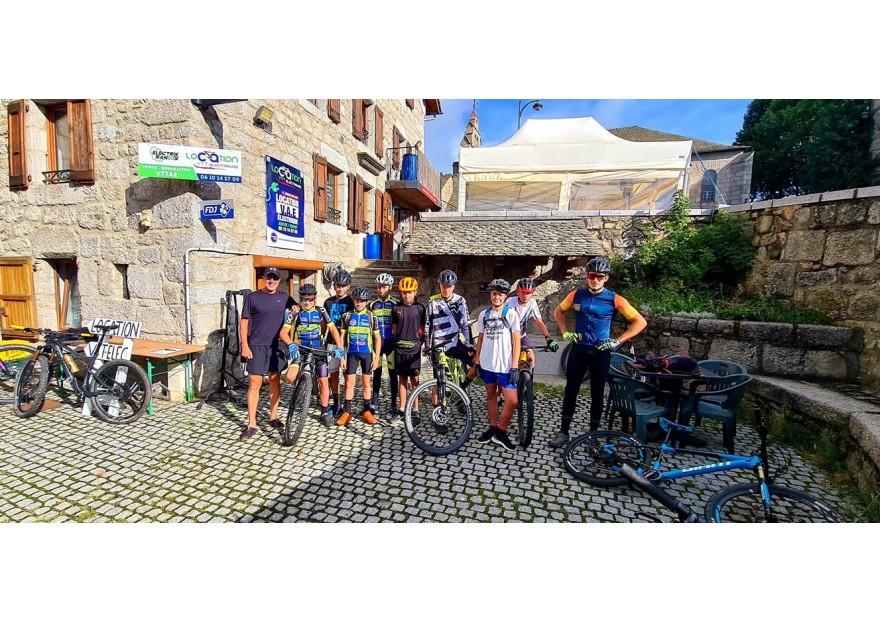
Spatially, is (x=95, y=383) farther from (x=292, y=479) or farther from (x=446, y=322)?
(x=446, y=322)

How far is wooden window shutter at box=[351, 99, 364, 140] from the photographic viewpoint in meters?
9.82

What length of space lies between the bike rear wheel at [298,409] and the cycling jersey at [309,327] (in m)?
0.44

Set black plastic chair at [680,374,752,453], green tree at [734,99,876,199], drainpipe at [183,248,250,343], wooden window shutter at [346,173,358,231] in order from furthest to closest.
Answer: green tree at [734,99,876,199], wooden window shutter at [346,173,358,231], drainpipe at [183,248,250,343], black plastic chair at [680,374,752,453]

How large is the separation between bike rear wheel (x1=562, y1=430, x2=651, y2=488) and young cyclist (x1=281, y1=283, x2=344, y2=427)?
2797mm

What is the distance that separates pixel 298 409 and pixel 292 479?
0.92 m

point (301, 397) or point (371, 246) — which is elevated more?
point (371, 246)

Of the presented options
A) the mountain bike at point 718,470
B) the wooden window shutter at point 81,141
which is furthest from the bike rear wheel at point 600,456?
the wooden window shutter at point 81,141

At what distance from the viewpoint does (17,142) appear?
6043 millimetres

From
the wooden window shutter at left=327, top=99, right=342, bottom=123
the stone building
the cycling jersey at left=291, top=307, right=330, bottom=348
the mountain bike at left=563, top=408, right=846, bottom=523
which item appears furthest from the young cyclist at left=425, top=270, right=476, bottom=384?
the wooden window shutter at left=327, top=99, right=342, bottom=123

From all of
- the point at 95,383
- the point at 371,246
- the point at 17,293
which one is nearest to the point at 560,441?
the point at 95,383

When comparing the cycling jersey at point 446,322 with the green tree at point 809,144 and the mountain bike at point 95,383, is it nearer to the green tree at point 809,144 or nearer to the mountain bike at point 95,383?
the mountain bike at point 95,383

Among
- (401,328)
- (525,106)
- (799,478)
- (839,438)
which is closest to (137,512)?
(401,328)

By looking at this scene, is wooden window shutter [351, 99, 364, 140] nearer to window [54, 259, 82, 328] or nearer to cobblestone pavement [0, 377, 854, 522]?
window [54, 259, 82, 328]

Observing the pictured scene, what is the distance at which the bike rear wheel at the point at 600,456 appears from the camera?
329 cm
